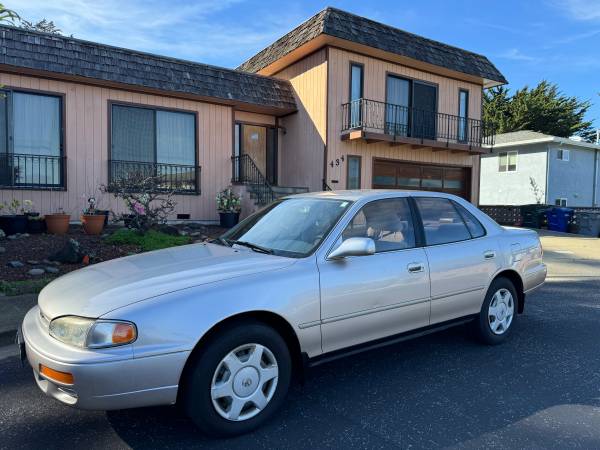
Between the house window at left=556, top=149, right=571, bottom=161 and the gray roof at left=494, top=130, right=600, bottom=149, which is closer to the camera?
the gray roof at left=494, top=130, right=600, bottom=149

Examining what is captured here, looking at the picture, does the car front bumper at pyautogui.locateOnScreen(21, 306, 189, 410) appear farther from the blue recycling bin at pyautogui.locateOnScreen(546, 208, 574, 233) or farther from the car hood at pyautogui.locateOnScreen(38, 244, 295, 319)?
the blue recycling bin at pyautogui.locateOnScreen(546, 208, 574, 233)

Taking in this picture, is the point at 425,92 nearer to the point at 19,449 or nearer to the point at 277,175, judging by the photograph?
the point at 277,175

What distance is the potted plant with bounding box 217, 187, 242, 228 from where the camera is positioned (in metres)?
11.8

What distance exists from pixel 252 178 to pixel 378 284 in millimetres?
10779

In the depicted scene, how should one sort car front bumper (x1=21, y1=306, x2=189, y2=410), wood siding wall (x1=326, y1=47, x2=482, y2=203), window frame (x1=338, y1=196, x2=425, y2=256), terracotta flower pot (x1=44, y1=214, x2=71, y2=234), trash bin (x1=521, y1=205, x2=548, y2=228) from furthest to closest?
trash bin (x1=521, y1=205, x2=548, y2=228)
wood siding wall (x1=326, y1=47, x2=482, y2=203)
terracotta flower pot (x1=44, y1=214, x2=71, y2=234)
window frame (x1=338, y1=196, x2=425, y2=256)
car front bumper (x1=21, y1=306, x2=189, y2=410)

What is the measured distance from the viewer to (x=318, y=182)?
46.0 ft

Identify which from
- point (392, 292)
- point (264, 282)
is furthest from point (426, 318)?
point (264, 282)

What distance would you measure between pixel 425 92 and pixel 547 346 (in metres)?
12.9

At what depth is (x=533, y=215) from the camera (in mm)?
20234

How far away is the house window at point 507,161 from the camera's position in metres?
26.4

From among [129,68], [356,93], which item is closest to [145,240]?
[129,68]

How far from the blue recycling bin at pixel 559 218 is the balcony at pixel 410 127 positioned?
491 centimetres

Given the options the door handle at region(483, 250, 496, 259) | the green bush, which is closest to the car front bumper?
the door handle at region(483, 250, 496, 259)

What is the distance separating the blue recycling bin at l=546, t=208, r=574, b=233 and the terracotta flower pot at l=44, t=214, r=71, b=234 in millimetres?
19048
